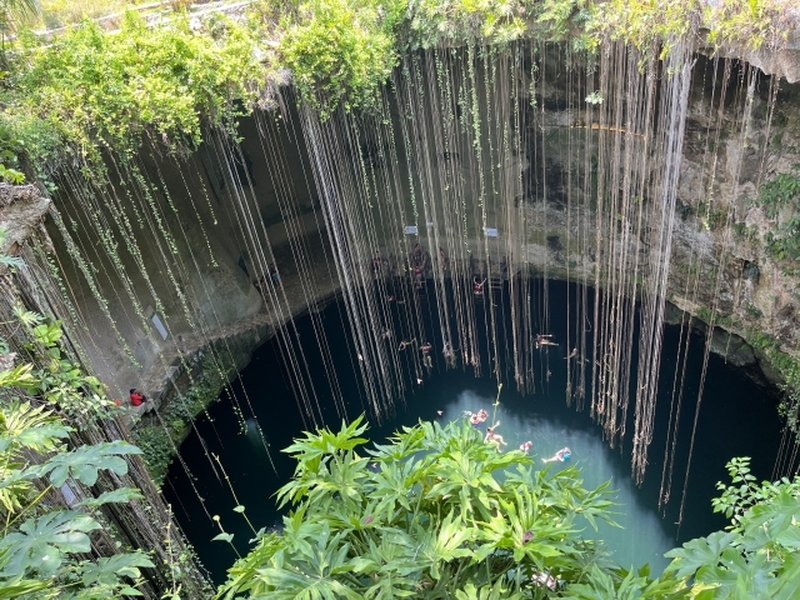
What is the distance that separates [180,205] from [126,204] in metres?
1.01

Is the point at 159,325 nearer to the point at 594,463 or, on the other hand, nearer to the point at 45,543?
the point at 594,463

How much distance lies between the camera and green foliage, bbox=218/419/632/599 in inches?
78.6

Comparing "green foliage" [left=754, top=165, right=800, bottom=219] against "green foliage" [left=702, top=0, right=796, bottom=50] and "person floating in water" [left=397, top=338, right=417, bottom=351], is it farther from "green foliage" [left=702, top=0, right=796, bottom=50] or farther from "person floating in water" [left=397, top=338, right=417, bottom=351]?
"person floating in water" [left=397, top=338, right=417, bottom=351]

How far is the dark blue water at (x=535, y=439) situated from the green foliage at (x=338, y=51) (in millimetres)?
2984

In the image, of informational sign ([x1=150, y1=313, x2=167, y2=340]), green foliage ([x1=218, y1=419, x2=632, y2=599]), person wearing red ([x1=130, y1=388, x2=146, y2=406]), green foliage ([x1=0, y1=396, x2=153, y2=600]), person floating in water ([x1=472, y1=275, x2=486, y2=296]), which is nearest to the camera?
green foliage ([x1=0, y1=396, x2=153, y2=600])

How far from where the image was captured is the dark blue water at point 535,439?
4707mm

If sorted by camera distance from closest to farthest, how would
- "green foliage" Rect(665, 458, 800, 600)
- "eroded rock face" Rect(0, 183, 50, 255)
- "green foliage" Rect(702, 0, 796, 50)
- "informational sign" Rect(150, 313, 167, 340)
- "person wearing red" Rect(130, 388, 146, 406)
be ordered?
"green foliage" Rect(665, 458, 800, 600), "eroded rock face" Rect(0, 183, 50, 255), "green foliage" Rect(702, 0, 796, 50), "person wearing red" Rect(130, 388, 146, 406), "informational sign" Rect(150, 313, 167, 340)

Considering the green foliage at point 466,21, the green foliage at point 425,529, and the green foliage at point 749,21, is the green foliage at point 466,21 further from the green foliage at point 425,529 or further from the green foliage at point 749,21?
the green foliage at point 425,529

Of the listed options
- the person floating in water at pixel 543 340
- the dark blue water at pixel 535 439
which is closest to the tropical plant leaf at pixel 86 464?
the dark blue water at pixel 535 439

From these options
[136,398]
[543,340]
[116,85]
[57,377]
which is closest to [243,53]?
[116,85]

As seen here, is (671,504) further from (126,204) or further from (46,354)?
(126,204)

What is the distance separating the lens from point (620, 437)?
5.30 m

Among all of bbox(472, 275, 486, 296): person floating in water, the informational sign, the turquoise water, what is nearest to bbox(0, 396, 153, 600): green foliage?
the turquoise water

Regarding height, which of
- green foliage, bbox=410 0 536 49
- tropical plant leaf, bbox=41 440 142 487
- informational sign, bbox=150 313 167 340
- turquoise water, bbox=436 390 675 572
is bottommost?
turquoise water, bbox=436 390 675 572
